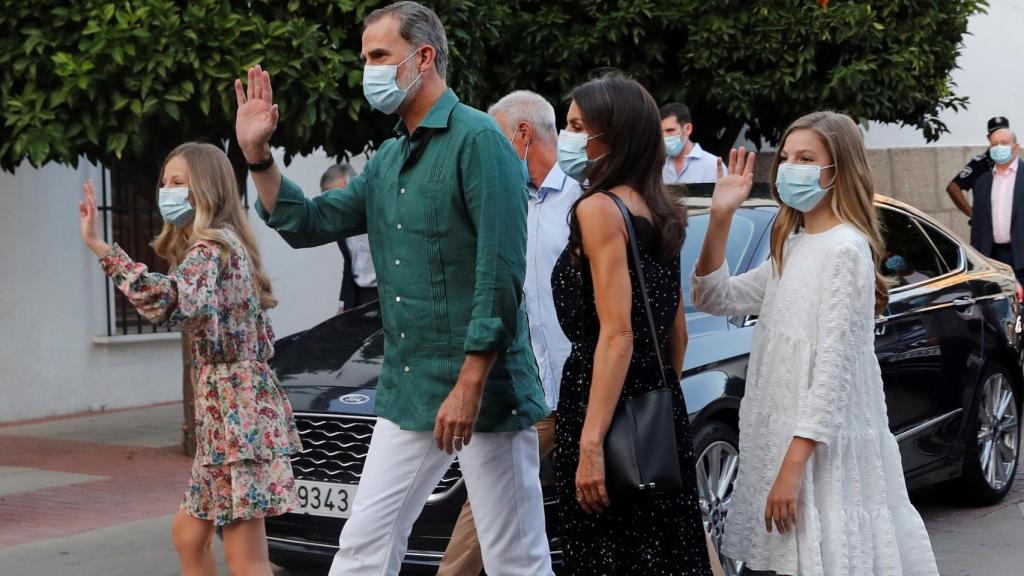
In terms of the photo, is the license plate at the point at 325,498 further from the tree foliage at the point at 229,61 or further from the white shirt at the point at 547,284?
the tree foliage at the point at 229,61

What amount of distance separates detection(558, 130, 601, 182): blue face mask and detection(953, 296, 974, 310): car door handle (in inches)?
139

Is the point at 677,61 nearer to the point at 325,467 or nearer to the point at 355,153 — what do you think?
the point at 355,153

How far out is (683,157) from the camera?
8672mm

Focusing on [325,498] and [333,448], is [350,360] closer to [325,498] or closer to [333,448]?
[333,448]

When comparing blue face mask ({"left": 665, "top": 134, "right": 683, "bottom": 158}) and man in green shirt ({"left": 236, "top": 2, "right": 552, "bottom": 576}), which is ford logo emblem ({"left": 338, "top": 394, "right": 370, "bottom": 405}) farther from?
blue face mask ({"left": 665, "top": 134, "right": 683, "bottom": 158})

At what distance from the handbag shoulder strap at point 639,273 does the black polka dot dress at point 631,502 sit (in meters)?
0.01

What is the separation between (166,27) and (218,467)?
384 cm

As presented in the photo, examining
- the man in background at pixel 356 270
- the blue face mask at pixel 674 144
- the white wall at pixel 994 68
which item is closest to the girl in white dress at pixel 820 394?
the blue face mask at pixel 674 144

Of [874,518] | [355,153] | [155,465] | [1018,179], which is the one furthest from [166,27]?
[1018,179]

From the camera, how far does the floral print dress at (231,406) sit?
4707 millimetres

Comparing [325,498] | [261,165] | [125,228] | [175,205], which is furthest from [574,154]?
[125,228]

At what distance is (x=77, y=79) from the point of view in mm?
7859

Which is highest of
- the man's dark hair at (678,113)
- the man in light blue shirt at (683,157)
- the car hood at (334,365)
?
the man's dark hair at (678,113)

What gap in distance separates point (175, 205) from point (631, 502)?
208cm
